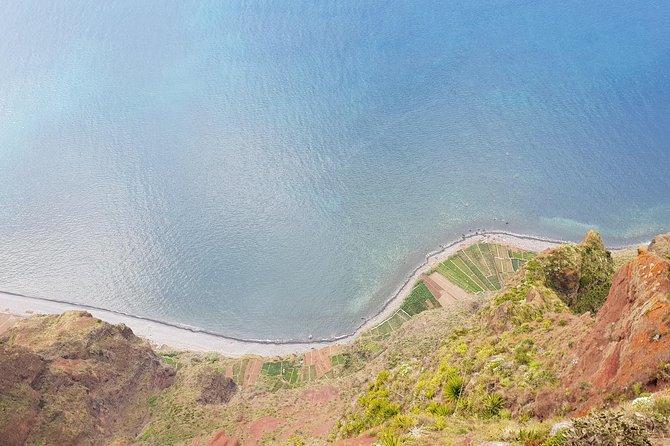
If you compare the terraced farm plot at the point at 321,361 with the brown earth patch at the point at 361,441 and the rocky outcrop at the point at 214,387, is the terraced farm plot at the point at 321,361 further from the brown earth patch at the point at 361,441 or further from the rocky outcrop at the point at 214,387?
the brown earth patch at the point at 361,441

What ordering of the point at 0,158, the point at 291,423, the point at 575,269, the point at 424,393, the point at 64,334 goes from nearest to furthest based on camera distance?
the point at 424,393
the point at 575,269
the point at 291,423
the point at 64,334
the point at 0,158

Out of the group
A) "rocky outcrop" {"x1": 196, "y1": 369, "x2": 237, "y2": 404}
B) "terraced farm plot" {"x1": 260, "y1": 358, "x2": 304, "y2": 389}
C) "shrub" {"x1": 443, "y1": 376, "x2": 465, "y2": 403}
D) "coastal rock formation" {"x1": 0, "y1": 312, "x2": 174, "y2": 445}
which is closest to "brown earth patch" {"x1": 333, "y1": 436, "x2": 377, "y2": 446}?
"shrub" {"x1": 443, "y1": 376, "x2": 465, "y2": 403}

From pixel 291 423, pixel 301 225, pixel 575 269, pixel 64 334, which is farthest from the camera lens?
pixel 301 225

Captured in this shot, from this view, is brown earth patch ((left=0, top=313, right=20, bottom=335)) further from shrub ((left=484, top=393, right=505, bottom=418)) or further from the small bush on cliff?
the small bush on cliff

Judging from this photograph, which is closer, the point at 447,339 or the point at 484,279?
the point at 447,339

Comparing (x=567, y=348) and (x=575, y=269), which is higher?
(x=575, y=269)

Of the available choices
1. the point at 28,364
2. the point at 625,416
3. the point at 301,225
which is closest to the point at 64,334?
the point at 28,364

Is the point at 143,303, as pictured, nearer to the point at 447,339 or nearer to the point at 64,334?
the point at 64,334
